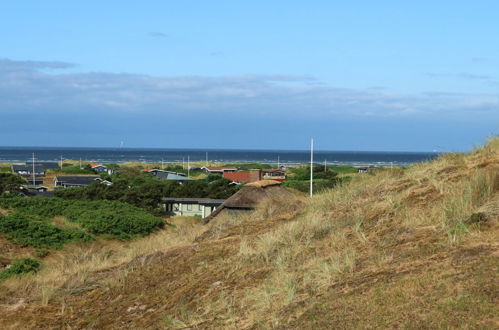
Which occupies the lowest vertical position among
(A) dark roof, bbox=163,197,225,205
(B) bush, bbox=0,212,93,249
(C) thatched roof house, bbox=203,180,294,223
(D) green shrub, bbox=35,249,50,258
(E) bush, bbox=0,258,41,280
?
(A) dark roof, bbox=163,197,225,205

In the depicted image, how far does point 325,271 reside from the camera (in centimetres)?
1001

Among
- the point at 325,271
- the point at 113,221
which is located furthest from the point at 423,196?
the point at 113,221

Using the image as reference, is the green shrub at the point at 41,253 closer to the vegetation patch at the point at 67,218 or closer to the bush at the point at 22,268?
the vegetation patch at the point at 67,218

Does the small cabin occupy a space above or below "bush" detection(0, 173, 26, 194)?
below

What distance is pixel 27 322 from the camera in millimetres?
12398

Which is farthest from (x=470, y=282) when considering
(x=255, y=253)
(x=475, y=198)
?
(x=255, y=253)

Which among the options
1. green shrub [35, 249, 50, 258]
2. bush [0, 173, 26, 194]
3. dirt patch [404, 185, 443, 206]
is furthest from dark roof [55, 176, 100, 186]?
dirt patch [404, 185, 443, 206]

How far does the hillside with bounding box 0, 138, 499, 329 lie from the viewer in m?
7.90

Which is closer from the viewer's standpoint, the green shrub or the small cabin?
the green shrub

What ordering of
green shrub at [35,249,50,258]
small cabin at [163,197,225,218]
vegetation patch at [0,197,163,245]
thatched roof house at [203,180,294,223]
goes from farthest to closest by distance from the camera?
small cabin at [163,197,225,218], thatched roof house at [203,180,294,223], vegetation patch at [0,197,163,245], green shrub at [35,249,50,258]

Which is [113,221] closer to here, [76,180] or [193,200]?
[193,200]

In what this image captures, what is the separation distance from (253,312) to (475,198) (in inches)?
196

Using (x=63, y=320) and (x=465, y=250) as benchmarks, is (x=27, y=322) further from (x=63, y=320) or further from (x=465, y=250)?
(x=465, y=250)

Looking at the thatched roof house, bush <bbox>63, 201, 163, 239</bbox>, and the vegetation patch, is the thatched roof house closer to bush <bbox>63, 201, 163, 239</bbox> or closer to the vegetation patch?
bush <bbox>63, 201, 163, 239</bbox>
